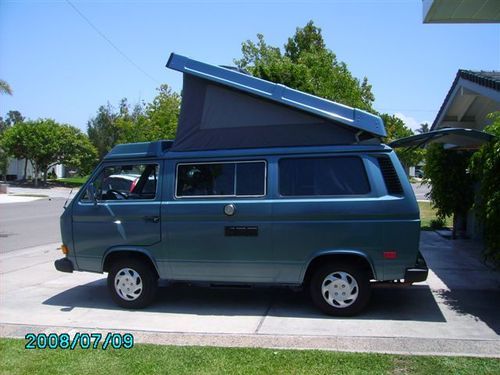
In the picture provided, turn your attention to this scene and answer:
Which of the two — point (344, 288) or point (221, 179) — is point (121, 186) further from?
point (344, 288)

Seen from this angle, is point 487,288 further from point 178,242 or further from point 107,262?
point 107,262

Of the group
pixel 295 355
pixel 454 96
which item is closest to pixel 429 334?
pixel 295 355

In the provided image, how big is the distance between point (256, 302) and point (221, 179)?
176 centimetres

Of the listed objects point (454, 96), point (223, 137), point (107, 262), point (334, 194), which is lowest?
point (107, 262)

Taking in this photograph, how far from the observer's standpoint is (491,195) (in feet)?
20.8

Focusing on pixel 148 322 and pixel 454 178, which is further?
pixel 454 178

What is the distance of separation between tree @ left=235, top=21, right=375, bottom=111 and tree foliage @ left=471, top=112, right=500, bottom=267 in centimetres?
894

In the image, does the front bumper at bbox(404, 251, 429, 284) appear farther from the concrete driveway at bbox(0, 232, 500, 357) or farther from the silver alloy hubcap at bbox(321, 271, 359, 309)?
the silver alloy hubcap at bbox(321, 271, 359, 309)

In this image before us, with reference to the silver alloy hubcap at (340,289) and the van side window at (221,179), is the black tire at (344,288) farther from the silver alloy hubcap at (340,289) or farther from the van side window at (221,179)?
the van side window at (221,179)

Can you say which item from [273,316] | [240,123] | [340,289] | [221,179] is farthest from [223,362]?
[240,123]

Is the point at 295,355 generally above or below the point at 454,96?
below

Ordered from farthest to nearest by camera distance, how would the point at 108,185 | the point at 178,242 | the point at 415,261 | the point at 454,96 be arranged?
1. the point at 454,96
2. the point at 108,185
3. the point at 178,242
4. the point at 415,261

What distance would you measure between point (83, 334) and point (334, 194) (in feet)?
10.6

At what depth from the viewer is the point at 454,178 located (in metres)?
12.8
